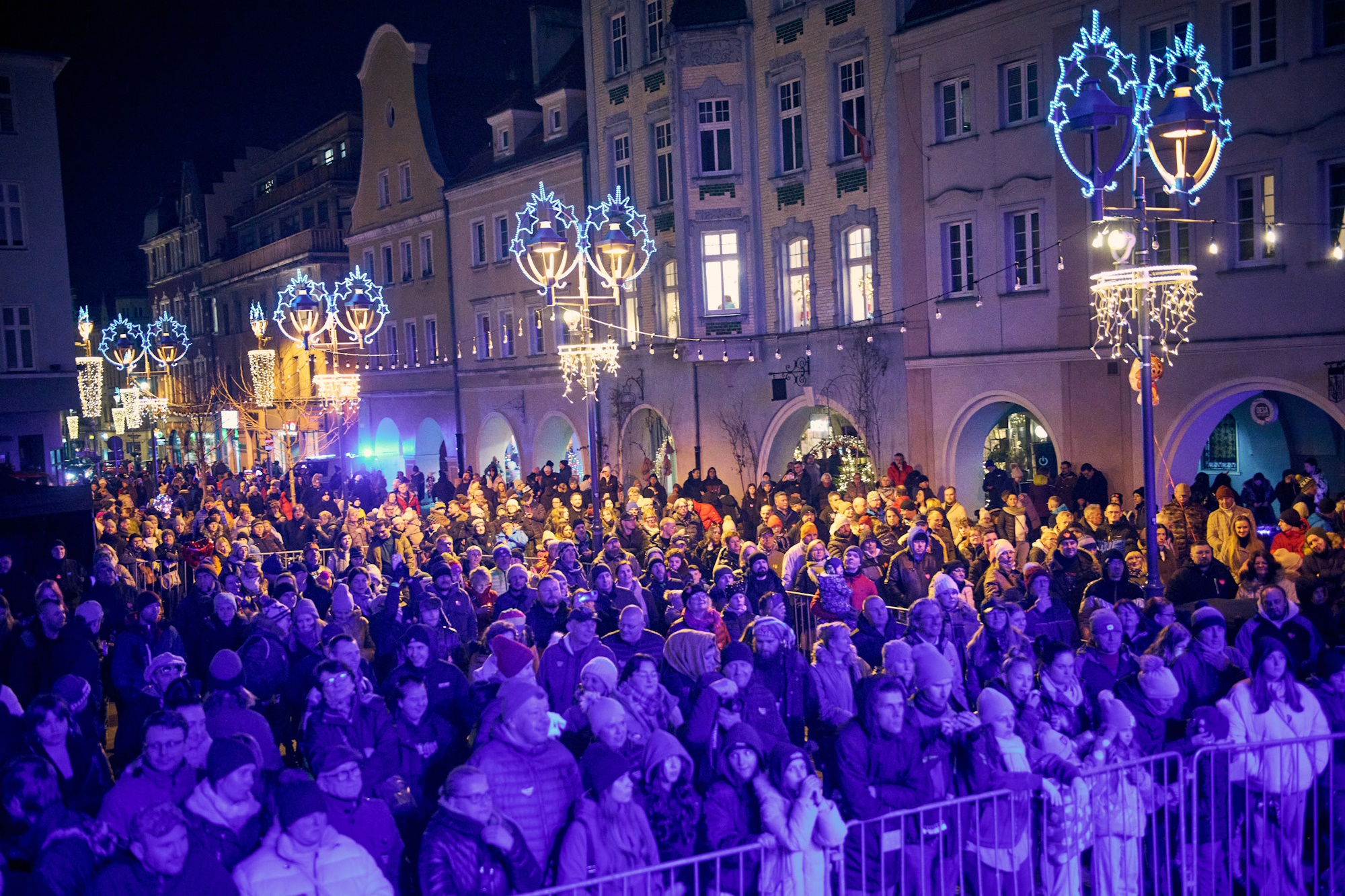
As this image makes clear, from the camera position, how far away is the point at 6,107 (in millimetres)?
31141

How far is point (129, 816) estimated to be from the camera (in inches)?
228

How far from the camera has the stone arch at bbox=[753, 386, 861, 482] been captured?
25922 mm

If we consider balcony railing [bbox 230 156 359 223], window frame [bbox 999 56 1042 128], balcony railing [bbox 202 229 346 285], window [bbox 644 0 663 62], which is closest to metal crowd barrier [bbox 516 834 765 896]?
window frame [bbox 999 56 1042 128]

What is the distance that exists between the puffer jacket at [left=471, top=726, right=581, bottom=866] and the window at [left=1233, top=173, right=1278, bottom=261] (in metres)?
14.7

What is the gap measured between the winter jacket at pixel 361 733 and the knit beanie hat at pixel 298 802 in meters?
1.69

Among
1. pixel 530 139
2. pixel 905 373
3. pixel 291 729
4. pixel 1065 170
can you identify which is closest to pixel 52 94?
pixel 530 139

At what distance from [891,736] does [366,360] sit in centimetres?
3960

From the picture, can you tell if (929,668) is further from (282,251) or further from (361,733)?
(282,251)

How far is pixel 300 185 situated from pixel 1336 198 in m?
42.0

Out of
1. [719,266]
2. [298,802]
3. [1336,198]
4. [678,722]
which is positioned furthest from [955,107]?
[298,802]

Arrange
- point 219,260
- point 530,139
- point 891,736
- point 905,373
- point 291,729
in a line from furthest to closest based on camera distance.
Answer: point 219,260, point 530,139, point 905,373, point 291,729, point 891,736

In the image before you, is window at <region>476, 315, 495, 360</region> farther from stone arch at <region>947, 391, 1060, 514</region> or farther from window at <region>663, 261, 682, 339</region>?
stone arch at <region>947, 391, 1060, 514</region>

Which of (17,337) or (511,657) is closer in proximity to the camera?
(511,657)

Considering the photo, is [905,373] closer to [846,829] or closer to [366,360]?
[846,829]
